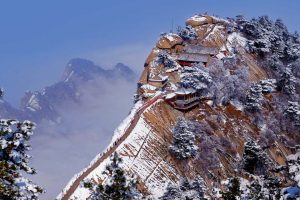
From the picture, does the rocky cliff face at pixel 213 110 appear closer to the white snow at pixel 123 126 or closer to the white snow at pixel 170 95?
the white snow at pixel 170 95

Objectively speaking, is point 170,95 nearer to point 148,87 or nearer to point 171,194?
point 148,87

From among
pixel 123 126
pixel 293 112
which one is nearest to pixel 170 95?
pixel 123 126

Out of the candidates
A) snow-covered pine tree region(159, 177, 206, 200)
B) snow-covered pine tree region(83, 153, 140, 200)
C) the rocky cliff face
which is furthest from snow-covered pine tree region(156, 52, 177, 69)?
snow-covered pine tree region(83, 153, 140, 200)

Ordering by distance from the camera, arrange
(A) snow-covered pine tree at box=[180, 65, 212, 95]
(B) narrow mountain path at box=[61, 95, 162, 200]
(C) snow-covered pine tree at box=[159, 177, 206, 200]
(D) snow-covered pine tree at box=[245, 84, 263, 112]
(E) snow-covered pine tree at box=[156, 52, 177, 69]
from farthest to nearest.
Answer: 1. (E) snow-covered pine tree at box=[156, 52, 177, 69]
2. (D) snow-covered pine tree at box=[245, 84, 263, 112]
3. (A) snow-covered pine tree at box=[180, 65, 212, 95]
4. (C) snow-covered pine tree at box=[159, 177, 206, 200]
5. (B) narrow mountain path at box=[61, 95, 162, 200]

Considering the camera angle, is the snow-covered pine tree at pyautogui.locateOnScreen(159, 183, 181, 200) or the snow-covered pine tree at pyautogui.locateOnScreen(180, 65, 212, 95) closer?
the snow-covered pine tree at pyautogui.locateOnScreen(159, 183, 181, 200)

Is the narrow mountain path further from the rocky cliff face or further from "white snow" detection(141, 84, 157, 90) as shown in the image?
"white snow" detection(141, 84, 157, 90)

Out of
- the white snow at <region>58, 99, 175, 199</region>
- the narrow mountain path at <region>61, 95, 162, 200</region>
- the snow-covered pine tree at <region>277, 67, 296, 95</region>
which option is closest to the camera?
the narrow mountain path at <region>61, 95, 162, 200</region>

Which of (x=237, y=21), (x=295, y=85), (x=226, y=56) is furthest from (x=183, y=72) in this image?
(x=237, y=21)

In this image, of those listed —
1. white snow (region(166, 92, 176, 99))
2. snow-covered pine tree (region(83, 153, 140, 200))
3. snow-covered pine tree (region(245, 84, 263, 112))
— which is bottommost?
snow-covered pine tree (region(83, 153, 140, 200))
